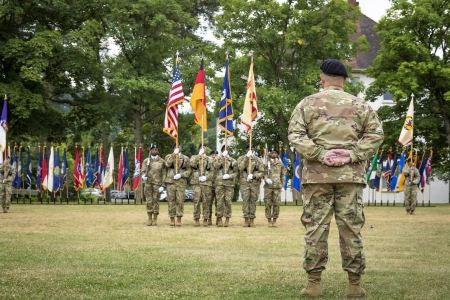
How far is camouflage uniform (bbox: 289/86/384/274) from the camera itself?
7191 millimetres

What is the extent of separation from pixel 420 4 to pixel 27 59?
22.5m

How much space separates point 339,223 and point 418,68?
3432cm

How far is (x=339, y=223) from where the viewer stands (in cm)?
728

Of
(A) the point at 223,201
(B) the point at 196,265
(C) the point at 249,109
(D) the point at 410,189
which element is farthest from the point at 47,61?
(B) the point at 196,265

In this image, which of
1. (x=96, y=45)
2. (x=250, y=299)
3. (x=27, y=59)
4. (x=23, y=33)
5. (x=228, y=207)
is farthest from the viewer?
(x=96, y=45)

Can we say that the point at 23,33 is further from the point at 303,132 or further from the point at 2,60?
the point at 303,132

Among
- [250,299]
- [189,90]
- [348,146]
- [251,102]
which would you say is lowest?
[250,299]

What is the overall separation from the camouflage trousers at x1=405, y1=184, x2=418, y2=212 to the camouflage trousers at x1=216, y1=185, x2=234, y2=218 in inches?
436

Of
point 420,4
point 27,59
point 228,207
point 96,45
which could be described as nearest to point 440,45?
point 420,4

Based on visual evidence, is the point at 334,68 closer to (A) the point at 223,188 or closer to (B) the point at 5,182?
(A) the point at 223,188

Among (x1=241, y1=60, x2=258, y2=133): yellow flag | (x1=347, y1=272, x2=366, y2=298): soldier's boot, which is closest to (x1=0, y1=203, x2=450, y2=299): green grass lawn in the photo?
(x1=347, y1=272, x2=366, y2=298): soldier's boot

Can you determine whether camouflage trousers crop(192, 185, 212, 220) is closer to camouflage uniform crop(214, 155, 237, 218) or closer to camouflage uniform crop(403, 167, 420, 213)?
camouflage uniform crop(214, 155, 237, 218)

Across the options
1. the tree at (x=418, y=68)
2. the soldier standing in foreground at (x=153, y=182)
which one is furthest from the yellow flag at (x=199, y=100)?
the tree at (x=418, y=68)

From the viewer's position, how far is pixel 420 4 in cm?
4106
